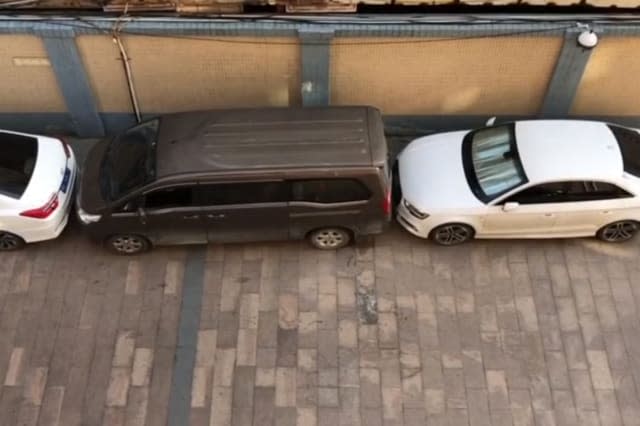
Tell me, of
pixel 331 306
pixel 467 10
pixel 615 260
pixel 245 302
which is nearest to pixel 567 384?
pixel 615 260

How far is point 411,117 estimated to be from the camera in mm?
11008

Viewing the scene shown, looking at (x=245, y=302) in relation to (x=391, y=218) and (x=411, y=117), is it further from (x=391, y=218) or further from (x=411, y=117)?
(x=411, y=117)

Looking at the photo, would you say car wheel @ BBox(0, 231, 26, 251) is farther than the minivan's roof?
Yes

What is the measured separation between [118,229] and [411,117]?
496 cm

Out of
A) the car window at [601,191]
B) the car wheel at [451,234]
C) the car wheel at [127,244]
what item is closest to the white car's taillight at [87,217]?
the car wheel at [127,244]

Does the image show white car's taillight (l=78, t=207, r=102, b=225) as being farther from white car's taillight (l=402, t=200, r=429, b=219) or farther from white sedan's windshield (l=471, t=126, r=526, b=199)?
white sedan's windshield (l=471, t=126, r=526, b=199)

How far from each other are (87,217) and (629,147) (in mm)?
7606

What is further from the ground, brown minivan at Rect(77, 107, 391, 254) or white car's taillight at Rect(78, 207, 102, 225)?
brown minivan at Rect(77, 107, 391, 254)

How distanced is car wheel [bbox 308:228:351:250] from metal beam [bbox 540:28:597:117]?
3.97 m

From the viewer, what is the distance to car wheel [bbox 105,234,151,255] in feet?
31.0

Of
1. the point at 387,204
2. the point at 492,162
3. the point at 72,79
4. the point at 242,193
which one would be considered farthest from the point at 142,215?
the point at 492,162

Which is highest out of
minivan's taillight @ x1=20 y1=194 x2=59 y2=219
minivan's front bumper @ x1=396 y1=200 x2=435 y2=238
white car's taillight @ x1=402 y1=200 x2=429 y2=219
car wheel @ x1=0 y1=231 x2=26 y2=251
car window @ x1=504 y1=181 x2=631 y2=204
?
car window @ x1=504 y1=181 x2=631 y2=204

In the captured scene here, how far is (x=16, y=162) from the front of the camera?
31.4ft

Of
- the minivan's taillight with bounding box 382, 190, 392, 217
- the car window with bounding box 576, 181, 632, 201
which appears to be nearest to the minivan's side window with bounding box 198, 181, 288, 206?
the minivan's taillight with bounding box 382, 190, 392, 217
